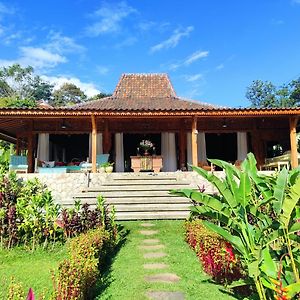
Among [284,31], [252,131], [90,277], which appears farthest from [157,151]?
[90,277]

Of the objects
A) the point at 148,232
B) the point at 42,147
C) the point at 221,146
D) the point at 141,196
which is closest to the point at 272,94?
the point at 221,146

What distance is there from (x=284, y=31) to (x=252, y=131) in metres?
8.42

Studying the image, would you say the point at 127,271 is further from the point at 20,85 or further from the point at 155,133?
the point at 20,85

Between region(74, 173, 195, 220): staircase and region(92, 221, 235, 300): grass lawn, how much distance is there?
A: 186cm

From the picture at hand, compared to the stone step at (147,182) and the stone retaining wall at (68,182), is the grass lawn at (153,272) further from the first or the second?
the stone retaining wall at (68,182)

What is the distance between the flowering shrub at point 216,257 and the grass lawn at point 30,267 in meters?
2.31

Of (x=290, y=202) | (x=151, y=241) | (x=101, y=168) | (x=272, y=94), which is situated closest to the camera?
(x=290, y=202)

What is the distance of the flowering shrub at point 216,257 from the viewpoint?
14.9 feet

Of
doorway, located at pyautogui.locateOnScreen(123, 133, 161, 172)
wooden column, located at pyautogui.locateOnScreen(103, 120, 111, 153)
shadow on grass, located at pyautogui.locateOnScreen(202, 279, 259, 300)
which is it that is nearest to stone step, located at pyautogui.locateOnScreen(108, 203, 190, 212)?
shadow on grass, located at pyautogui.locateOnScreen(202, 279, 259, 300)

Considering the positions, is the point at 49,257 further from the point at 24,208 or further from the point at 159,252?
the point at 159,252

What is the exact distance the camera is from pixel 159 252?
6.25 m

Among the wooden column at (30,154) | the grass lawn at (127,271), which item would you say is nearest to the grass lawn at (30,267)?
the grass lawn at (127,271)

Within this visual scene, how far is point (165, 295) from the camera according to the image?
4148mm

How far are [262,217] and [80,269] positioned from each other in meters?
2.18
